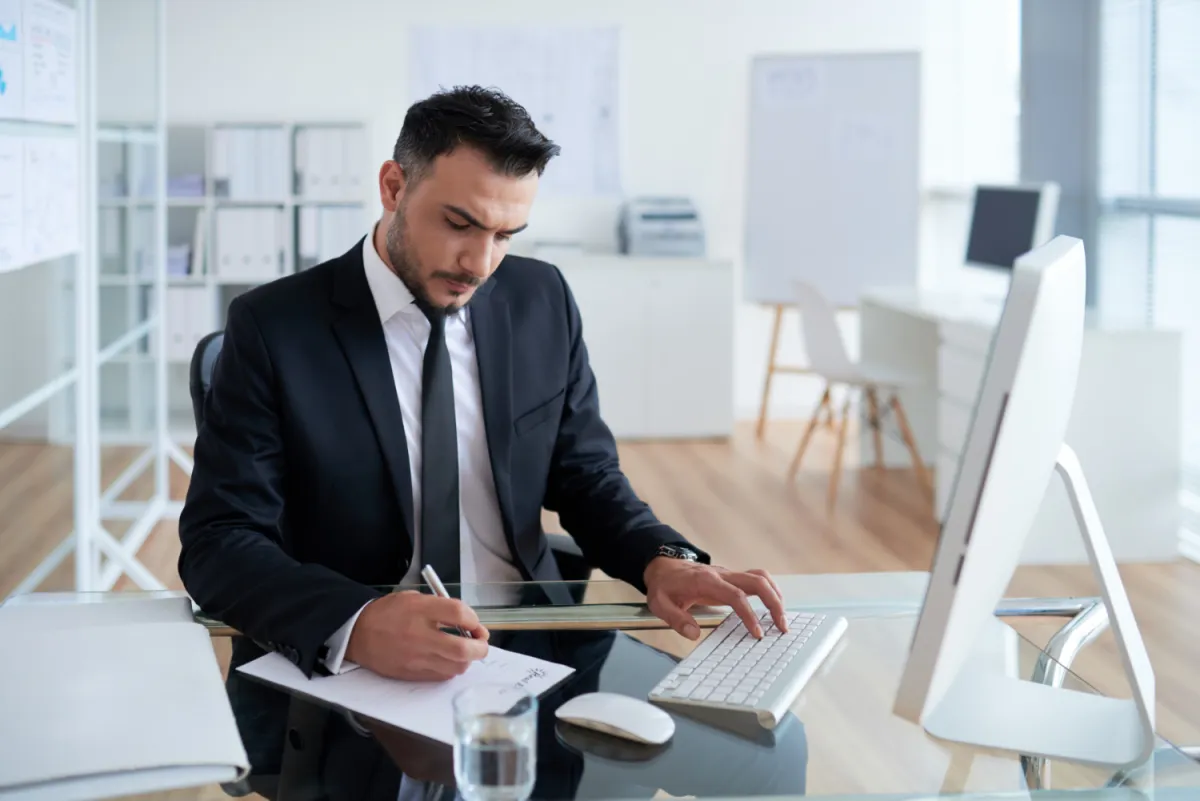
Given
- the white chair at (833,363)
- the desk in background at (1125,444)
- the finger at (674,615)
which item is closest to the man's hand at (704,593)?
the finger at (674,615)

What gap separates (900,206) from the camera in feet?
19.9

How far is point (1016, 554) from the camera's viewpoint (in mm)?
1065

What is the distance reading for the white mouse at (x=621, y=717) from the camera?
1.09m

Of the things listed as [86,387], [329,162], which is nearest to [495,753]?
[86,387]

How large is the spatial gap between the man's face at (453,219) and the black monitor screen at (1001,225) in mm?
3566

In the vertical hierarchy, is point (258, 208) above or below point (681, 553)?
above

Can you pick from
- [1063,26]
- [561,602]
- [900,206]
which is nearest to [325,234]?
[900,206]

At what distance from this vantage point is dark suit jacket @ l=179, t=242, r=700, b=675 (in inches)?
57.3

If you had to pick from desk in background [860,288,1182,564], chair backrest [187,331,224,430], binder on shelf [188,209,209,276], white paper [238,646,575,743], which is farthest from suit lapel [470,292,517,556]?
binder on shelf [188,209,209,276]

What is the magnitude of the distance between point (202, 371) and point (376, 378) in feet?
1.23

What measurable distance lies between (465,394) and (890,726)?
837mm

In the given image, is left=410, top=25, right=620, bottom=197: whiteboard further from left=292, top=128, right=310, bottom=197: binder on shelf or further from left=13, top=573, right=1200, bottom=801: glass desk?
left=13, top=573, right=1200, bottom=801: glass desk

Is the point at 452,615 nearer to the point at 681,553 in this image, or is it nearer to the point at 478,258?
the point at 681,553

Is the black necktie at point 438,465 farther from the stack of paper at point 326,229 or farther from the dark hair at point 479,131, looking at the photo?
the stack of paper at point 326,229
